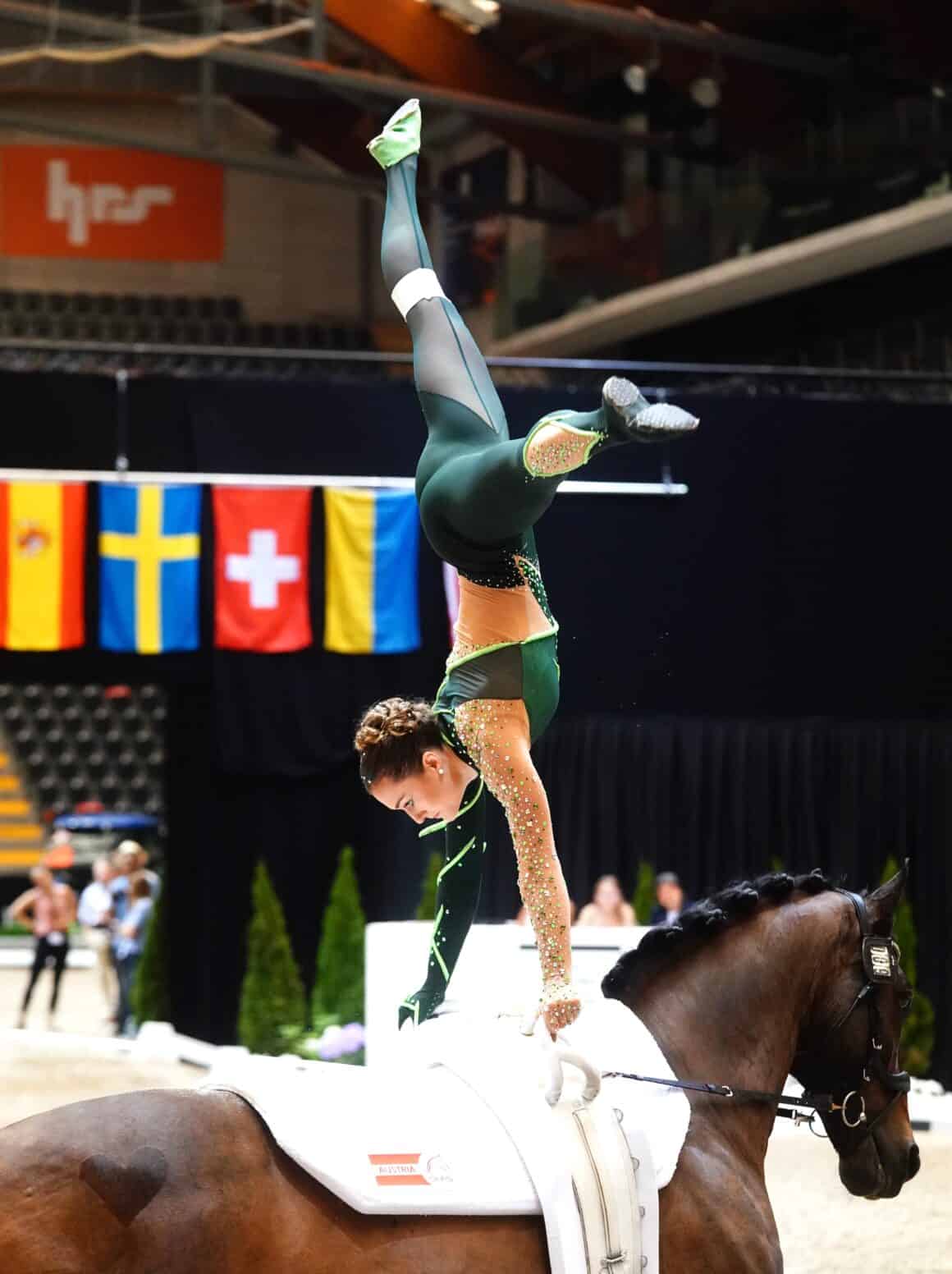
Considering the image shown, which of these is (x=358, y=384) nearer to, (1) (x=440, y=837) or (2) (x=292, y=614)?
(2) (x=292, y=614)

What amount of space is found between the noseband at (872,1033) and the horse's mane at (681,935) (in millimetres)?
183

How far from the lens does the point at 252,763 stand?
28.8 ft

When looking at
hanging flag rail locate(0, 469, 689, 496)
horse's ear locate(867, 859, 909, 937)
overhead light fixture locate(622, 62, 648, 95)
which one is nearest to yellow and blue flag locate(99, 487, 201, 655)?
hanging flag rail locate(0, 469, 689, 496)

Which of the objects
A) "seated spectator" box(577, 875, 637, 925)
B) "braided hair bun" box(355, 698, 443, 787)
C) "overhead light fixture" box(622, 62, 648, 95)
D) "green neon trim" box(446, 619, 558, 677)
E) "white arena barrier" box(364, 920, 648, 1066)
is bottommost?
"seated spectator" box(577, 875, 637, 925)

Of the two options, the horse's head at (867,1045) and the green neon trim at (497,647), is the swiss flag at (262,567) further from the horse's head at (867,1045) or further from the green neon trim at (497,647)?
the horse's head at (867,1045)

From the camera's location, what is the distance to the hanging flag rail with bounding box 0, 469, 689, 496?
8062mm

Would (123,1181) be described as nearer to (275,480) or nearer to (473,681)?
(473,681)

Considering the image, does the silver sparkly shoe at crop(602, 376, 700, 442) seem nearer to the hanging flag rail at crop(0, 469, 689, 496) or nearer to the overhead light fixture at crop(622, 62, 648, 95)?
the hanging flag rail at crop(0, 469, 689, 496)

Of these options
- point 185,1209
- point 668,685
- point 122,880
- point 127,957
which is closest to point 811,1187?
point 668,685

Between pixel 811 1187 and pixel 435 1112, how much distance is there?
4.17m

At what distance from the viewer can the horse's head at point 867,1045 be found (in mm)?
2637

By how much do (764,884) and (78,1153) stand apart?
1202mm

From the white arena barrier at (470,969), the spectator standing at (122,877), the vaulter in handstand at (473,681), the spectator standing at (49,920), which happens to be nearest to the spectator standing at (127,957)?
the spectator standing at (122,877)

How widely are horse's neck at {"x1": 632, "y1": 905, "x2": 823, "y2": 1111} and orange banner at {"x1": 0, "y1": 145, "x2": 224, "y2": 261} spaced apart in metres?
13.7
